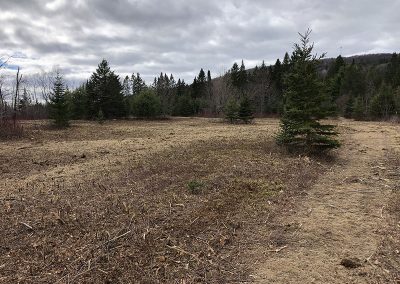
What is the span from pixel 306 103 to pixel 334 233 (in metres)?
7.33

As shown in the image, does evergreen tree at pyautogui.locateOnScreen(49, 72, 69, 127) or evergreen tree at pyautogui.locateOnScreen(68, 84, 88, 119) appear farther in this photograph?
evergreen tree at pyautogui.locateOnScreen(68, 84, 88, 119)

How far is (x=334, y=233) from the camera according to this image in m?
5.55

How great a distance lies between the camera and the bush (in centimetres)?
3916

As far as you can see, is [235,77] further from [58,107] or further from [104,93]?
[58,107]

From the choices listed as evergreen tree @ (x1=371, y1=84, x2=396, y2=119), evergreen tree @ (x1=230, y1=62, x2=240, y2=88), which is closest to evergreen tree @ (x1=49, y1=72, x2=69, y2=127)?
evergreen tree @ (x1=371, y1=84, x2=396, y2=119)

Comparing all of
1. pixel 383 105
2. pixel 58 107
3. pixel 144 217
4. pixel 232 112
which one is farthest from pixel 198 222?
pixel 383 105

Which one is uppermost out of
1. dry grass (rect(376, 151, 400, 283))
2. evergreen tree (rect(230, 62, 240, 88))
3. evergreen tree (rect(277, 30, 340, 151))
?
evergreen tree (rect(230, 62, 240, 88))

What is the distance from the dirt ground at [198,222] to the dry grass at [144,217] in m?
0.02

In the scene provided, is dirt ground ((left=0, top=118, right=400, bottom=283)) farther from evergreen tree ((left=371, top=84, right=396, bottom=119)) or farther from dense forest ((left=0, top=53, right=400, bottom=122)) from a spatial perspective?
evergreen tree ((left=371, top=84, right=396, bottom=119))

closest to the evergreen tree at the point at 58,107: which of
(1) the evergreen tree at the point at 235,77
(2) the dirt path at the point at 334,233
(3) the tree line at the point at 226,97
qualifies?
(3) the tree line at the point at 226,97

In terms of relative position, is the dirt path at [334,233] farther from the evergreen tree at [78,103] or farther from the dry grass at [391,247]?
the evergreen tree at [78,103]

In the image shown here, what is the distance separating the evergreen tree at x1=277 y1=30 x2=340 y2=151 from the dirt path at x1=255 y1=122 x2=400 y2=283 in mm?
2516

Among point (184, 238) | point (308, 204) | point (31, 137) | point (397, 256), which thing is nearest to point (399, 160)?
point (308, 204)

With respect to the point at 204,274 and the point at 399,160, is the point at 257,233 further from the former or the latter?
the point at 399,160
